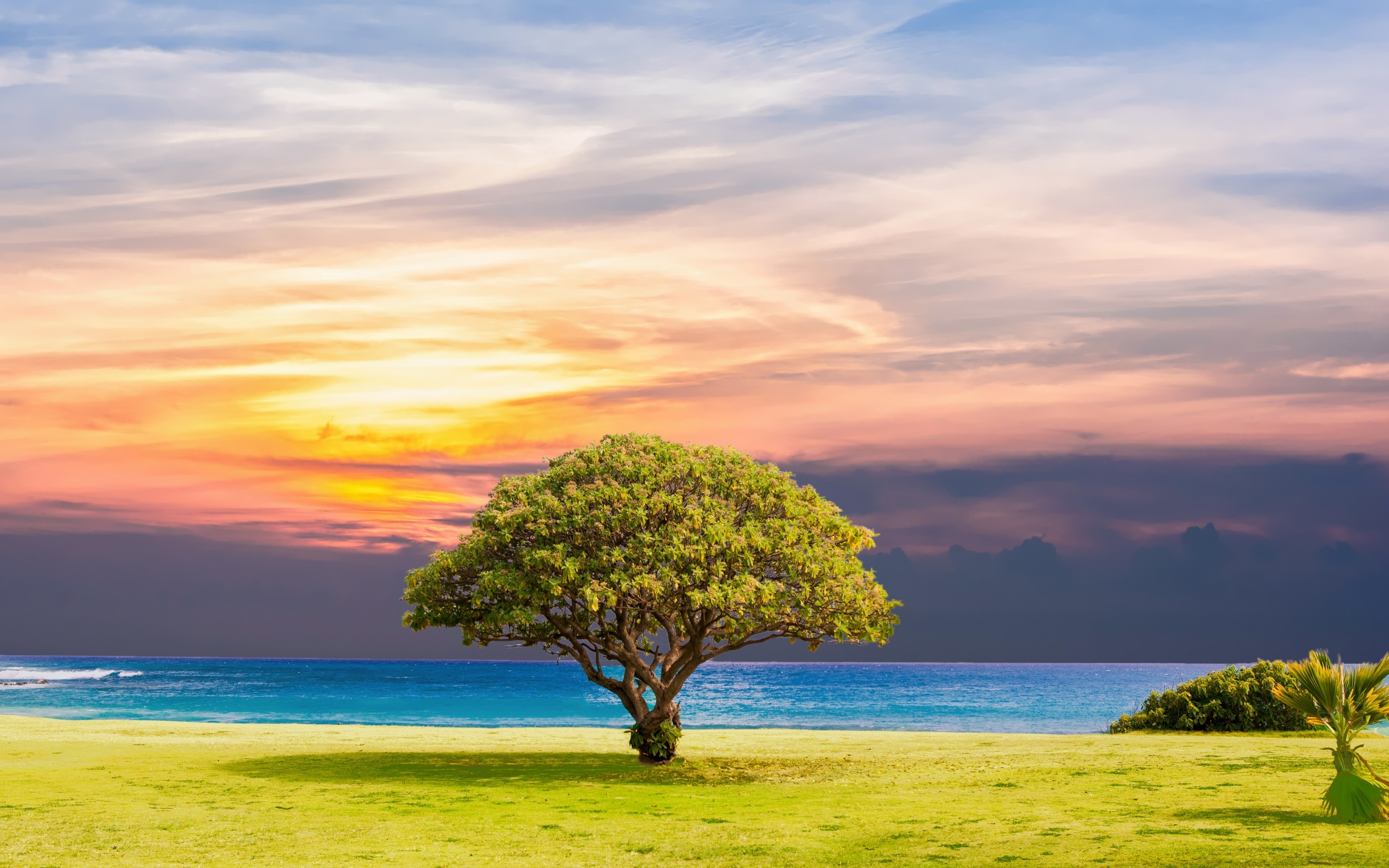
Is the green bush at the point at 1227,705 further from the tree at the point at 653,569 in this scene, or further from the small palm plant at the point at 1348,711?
the small palm plant at the point at 1348,711

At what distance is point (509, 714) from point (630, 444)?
79.4m

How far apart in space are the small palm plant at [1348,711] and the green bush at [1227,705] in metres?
29.9

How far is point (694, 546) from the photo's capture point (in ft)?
103

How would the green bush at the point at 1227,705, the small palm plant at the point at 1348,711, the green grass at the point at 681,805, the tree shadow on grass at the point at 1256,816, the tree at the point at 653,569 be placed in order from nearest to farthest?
1. the green grass at the point at 681,805
2. the small palm plant at the point at 1348,711
3. the tree shadow on grass at the point at 1256,816
4. the tree at the point at 653,569
5. the green bush at the point at 1227,705

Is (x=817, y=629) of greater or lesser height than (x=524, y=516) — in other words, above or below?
below

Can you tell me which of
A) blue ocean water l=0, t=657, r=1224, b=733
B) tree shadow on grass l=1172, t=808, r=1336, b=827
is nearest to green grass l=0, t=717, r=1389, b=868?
tree shadow on grass l=1172, t=808, r=1336, b=827

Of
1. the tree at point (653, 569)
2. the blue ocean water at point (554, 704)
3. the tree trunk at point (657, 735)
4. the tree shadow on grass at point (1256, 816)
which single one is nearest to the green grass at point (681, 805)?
the tree shadow on grass at point (1256, 816)

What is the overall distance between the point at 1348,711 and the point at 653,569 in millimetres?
17654

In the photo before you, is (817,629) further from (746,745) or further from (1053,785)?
(746,745)

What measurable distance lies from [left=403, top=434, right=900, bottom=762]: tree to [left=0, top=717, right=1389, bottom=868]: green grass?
157 inches

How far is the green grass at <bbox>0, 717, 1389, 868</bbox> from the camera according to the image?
2022 cm

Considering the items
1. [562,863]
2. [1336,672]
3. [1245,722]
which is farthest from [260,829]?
[1245,722]

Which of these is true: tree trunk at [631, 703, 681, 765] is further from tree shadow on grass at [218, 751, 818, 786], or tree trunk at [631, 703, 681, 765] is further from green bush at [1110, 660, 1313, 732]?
green bush at [1110, 660, 1313, 732]

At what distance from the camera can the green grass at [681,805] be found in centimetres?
2022
